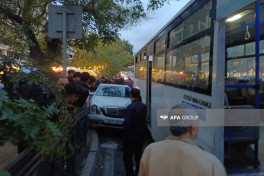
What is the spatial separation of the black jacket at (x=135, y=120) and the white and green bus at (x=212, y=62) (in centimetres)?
77

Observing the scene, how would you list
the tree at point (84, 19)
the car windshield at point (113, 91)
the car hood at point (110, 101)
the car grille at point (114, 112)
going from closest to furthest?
the tree at point (84, 19) → the car grille at point (114, 112) → the car hood at point (110, 101) → the car windshield at point (113, 91)

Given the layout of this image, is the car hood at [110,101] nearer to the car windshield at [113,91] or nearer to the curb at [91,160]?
the car windshield at [113,91]

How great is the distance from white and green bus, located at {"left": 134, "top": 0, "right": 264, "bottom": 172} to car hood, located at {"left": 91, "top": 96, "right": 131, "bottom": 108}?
177 centimetres

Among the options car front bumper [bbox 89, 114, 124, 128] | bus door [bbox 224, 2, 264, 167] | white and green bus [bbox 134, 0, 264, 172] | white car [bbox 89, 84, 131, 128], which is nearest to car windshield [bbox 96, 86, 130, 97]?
white car [bbox 89, 84, 131, 128]

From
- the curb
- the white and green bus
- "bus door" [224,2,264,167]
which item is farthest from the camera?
the curb

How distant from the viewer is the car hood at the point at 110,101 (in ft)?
27.1

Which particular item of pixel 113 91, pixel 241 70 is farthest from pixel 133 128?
pixel 113 91

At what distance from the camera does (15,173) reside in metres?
1.56

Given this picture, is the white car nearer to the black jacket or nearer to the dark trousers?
the dark trousers

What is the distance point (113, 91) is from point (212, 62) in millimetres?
6644

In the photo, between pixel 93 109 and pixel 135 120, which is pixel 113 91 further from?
pixel 135 120

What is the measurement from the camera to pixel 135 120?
4367mm

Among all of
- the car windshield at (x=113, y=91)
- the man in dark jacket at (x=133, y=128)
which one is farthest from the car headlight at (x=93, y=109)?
the man in dark jacket at (x=133, y=128)

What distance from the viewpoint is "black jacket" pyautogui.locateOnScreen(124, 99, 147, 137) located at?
14.1ft
